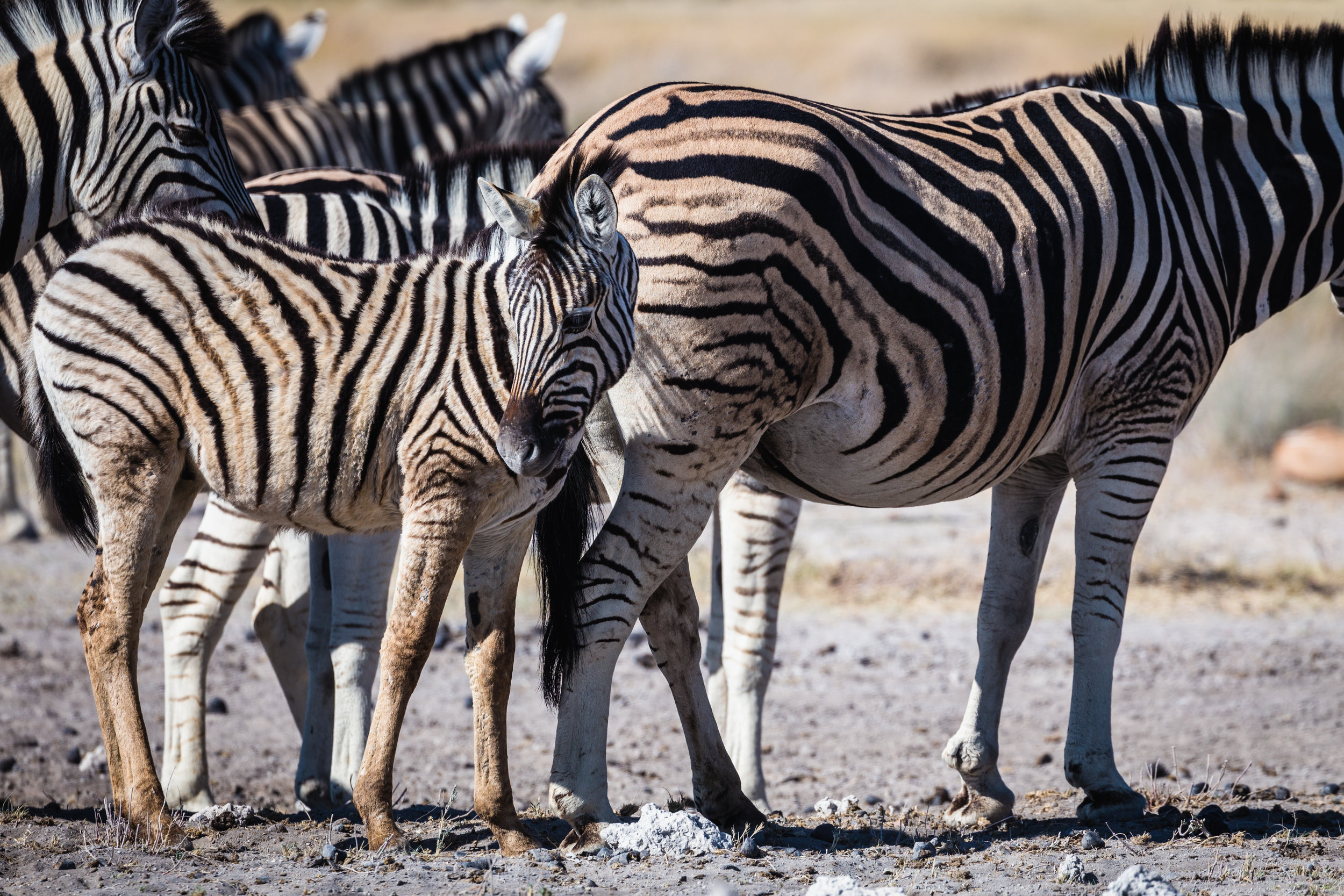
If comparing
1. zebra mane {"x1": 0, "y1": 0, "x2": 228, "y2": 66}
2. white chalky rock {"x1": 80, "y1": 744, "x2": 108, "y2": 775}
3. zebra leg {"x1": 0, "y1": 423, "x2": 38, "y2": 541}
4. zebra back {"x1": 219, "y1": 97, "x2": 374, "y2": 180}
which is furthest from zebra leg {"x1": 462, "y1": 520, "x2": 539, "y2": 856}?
zebra leg {"x1": 0, "y1": 423, "x2": 38, "y2": 541}

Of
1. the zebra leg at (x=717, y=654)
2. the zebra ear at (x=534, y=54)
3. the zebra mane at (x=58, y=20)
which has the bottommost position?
the zebra leg at (x=717, y=654)

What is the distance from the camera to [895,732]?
6.79 metres

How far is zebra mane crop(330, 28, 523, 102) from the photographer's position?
10.7 metres

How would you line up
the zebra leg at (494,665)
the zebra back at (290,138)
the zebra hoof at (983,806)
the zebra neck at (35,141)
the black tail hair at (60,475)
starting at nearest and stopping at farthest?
1. the zebra leg at (494,665)
2. the black tail hair at (60,475)
3. the zebra neck at (35,141)
4. the zebra hoof at (983,806)
5. the zebra back at (290,138)

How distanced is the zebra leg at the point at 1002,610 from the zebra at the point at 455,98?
6.33 metres

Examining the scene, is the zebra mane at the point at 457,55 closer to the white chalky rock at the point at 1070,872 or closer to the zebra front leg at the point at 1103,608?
the zebra front leg at the point at 1103,608

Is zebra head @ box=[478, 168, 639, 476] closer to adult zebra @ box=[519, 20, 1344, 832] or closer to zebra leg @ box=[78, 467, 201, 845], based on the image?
adult zebra @ box=[519, 20, 1344, 832]

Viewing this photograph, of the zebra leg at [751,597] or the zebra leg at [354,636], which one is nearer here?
the zebra leg at [354,636]

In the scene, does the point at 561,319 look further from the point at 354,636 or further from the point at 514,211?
the point at 354,636

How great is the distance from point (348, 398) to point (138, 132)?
158cm

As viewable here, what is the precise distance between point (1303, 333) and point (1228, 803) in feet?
32.5

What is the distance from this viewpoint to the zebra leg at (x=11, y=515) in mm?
9711

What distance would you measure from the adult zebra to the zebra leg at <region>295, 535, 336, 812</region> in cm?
157

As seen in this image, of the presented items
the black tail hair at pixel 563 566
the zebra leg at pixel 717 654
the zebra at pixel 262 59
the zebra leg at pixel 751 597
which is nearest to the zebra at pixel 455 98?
the zebra at pixel 262 59
